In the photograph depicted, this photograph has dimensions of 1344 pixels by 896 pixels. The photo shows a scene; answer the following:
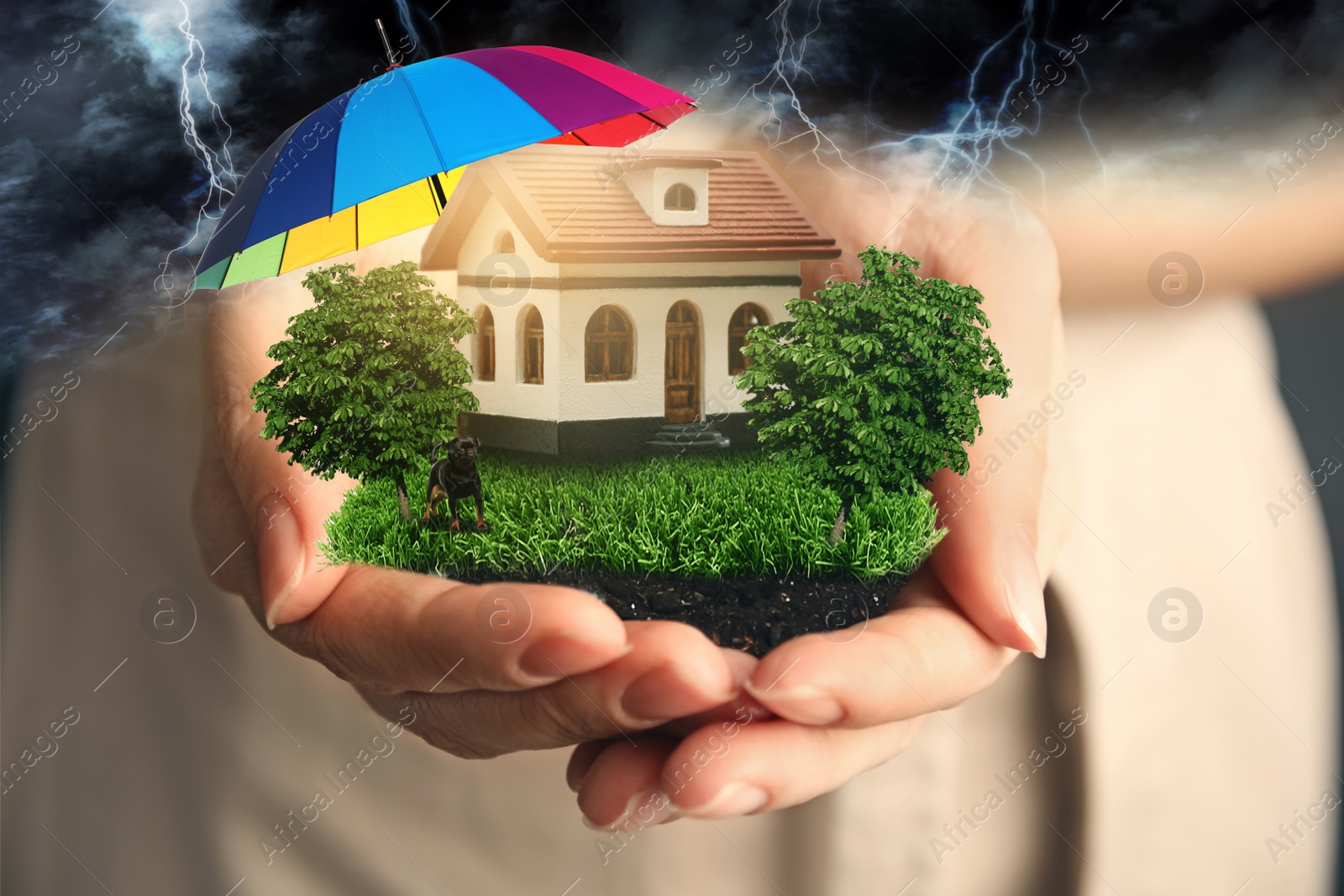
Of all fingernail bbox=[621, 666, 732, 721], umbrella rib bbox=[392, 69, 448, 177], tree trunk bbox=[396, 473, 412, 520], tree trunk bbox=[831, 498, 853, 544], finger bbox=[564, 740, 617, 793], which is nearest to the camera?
umbrella rib bbox=[392, 69, 448, 177]

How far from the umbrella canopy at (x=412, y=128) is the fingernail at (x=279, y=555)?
3.11 ft

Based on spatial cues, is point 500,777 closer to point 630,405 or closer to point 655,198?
point 630,405

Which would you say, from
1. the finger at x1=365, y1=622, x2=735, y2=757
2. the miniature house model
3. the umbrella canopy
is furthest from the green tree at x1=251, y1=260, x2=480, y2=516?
the finger at x1=365, y1=622, x2=735, y2=757

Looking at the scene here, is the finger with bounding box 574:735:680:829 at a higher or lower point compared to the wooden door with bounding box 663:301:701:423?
lower

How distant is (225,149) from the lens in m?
4.20

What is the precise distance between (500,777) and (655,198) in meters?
3.68

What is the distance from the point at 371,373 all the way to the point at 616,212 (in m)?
0.94

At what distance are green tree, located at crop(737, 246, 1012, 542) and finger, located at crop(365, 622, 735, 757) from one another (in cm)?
66

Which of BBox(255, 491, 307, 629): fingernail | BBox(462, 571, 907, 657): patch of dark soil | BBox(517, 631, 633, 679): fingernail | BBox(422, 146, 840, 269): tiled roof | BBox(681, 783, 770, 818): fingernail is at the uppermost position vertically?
BBox(422, 146, 840, 269): tiled roof

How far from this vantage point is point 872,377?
9.45 feet

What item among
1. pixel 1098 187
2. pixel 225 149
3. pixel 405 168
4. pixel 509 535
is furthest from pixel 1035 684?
pixel 225 149

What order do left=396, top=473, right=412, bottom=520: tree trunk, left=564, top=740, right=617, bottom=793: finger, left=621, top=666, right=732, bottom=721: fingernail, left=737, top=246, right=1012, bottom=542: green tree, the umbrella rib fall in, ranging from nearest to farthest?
the umbrella rib < left=621, top=666, right=732, bottom=721: fingernail < left=737, top=246, right=1012, bottom=542: green tree < left=396, top=473, right=412, bottom=520: tree trunk < left=564, top=740, right=617, bottom=793: finger

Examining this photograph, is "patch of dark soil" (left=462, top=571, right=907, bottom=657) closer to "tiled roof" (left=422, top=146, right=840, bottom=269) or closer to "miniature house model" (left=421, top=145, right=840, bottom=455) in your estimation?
"miniature house model" (left=421, top=145, right=840, bottom=455)

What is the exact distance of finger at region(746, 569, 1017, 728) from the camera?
2.67 meters
